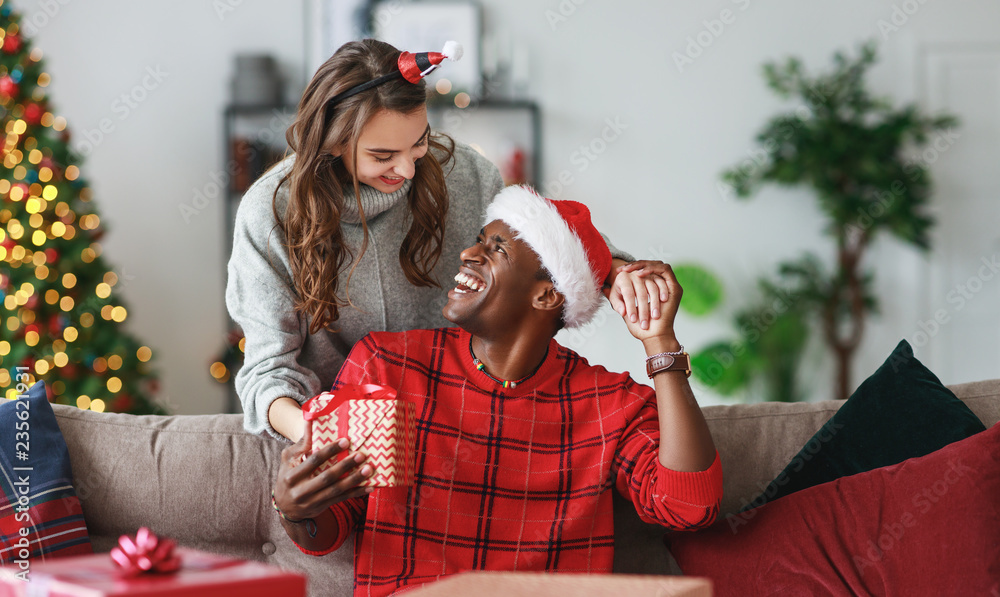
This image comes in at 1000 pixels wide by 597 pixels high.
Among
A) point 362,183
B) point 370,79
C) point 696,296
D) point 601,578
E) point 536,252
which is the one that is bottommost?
point 696,296

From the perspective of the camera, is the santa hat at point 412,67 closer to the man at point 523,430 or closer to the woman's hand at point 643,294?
the man at point 523,430

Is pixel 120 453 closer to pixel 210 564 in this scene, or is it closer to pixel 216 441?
pixel 216 441

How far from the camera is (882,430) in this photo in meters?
1.50

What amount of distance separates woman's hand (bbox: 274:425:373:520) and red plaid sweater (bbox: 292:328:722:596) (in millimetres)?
229

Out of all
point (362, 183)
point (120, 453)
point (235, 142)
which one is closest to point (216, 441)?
point (120, 453)

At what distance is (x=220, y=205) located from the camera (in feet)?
12.7

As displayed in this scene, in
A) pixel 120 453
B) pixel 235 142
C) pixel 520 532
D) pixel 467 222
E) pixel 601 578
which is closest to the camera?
pixel 601 578

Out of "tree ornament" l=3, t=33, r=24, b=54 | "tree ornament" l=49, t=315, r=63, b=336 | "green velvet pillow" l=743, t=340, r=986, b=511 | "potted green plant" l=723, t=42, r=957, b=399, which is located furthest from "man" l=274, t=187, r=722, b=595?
"potted green plant" l=723, t=42, r=957, b=399

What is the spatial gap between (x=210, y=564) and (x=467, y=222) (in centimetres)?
117

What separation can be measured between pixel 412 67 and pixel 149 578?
3.40 ft

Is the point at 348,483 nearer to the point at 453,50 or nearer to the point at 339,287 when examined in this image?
the point at 339,287

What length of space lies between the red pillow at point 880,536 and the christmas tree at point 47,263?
2.61 metres

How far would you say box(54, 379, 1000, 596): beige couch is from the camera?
1.53m

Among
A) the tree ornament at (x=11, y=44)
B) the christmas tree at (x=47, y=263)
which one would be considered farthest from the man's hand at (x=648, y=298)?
the tree ornament at (x=11, y=44)
